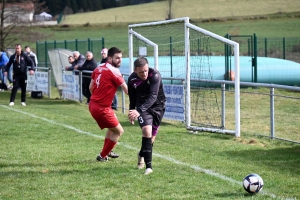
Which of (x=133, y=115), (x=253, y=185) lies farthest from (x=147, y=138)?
(x=253, y=185)

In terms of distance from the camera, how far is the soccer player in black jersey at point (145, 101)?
9.00 meters

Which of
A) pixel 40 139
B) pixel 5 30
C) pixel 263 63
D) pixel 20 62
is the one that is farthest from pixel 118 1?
pixel 40 139

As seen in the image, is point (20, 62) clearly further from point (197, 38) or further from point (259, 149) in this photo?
point (259, 149)

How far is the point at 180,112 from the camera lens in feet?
51.7

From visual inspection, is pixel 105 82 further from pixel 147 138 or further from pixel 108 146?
pixel 147 138

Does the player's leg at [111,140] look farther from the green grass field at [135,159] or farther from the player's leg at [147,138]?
the player's leg at [147,138]

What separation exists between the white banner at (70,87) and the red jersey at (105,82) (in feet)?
42.8

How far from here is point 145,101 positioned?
9203 mm

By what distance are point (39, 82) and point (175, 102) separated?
37.8 feet

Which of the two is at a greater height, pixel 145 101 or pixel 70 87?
pixel 145 101

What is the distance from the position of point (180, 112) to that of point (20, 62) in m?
6.79

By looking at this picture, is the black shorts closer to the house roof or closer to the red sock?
the red sock

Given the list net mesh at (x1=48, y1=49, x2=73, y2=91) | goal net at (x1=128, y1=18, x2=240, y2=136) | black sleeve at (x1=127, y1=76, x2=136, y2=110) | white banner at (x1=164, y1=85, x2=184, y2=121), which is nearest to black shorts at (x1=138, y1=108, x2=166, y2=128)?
black sleeve at (x1=127, y1=76, x2=136, y2=110)

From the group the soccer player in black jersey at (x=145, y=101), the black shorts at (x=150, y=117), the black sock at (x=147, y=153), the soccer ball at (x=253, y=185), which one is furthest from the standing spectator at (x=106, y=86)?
the soccer ball at (x=253, y=185)
